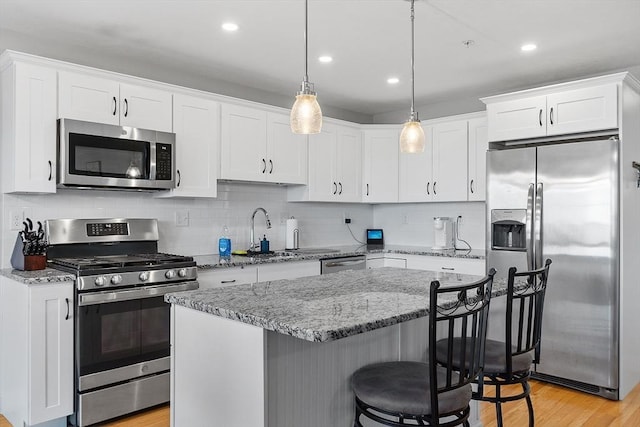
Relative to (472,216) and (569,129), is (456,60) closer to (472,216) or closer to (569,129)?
(569,129)

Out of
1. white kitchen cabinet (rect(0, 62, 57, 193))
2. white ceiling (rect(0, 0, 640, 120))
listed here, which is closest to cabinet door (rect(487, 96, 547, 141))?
white ceiling (rect(0, 0, 640, 120))

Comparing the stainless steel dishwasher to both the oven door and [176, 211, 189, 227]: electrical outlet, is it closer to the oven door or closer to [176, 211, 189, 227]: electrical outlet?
[176, 211, 189, 227]: electrical outlet

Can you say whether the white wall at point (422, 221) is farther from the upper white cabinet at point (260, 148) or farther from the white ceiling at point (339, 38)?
the upper white cabinet at point (260, 148)

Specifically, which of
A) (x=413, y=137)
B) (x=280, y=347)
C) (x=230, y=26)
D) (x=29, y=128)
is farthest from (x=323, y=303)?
(x=29, y=128)

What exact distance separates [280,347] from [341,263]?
2.79 metres

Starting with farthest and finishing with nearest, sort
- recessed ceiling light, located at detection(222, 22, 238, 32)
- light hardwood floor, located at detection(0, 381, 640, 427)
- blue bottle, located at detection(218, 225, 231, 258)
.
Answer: blue bottle, located at detection(218, 225, 231, 258) → recessed ceiling light, located at detection(222, 22, 238, 32) → light hardwood floor, located at detection(0, 381, 640, 427)

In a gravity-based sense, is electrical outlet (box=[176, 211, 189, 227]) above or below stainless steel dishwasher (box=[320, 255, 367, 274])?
above

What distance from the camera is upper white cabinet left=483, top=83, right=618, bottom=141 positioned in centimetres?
354

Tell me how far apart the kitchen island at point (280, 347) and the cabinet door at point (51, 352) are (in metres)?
1.15

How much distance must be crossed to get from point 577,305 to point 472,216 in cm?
162

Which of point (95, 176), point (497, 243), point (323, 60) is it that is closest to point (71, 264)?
point (95, 176)

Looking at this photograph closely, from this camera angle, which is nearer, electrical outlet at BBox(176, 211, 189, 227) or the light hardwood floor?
the light hardwood floor

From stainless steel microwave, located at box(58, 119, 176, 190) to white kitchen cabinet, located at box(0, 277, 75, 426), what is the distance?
76cm

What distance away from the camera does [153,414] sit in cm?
319
